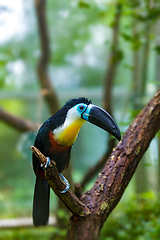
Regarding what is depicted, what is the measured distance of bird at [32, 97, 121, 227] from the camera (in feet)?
2.26

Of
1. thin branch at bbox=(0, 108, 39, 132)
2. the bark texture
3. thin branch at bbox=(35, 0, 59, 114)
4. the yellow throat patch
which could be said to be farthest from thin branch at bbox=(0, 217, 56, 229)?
the yellow throat patch

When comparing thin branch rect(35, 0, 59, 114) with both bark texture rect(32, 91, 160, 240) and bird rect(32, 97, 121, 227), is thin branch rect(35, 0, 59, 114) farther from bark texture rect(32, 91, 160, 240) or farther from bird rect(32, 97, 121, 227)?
bird rect(32, 97, 121, 227)

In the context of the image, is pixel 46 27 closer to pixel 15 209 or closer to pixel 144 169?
pixel 144 169

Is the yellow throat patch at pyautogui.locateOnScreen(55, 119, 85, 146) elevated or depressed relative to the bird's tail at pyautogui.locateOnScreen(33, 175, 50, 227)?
elevated

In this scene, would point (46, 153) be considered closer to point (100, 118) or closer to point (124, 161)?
point (100, 118)

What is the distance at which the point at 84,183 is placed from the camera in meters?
1.79

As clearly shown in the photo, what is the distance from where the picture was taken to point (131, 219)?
69.2 inches

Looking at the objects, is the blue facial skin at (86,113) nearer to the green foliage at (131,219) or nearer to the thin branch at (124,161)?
the thin branch at (124,161)

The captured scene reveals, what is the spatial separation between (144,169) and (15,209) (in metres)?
1.07

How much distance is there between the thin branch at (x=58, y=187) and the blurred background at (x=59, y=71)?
1.10 metres

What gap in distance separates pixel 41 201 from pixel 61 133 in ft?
0.80

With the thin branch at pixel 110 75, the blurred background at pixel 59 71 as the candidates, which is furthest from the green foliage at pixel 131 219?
the thin branch at pixel 110 75

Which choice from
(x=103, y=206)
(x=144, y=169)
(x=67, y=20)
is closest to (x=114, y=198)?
(x=103, y=206)

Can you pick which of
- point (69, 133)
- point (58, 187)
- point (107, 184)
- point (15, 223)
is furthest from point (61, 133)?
point (15, 223)
